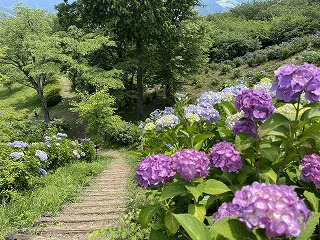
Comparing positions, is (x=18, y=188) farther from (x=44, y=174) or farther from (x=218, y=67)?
(x=218, y=67)

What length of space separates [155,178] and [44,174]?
545cm

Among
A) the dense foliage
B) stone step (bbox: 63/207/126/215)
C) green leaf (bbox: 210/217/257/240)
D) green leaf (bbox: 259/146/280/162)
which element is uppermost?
green leaf (bbox: 259/146/280/162)

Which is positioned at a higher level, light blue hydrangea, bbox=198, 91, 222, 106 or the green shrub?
light blue hydrangea, bbox=198, 91, 222, 106

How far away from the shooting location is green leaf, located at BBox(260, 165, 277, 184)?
185 cm

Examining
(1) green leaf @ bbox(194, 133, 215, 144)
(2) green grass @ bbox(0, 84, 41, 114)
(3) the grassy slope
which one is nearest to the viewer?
(1) green leaf @ bbox(194, 133, 215, 144)

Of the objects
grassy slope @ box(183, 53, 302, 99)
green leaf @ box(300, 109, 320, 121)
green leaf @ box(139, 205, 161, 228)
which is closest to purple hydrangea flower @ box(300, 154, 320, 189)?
green leaf @ box(300, 109, 320, 121)

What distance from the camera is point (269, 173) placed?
1.87 meters

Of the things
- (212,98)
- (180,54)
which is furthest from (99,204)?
(180,54)

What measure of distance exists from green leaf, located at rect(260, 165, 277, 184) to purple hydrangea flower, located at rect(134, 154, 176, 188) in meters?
0.54

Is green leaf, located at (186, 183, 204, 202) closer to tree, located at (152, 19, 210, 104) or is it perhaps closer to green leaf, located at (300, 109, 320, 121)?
green leaf, located at (300, 109, 320, 121)

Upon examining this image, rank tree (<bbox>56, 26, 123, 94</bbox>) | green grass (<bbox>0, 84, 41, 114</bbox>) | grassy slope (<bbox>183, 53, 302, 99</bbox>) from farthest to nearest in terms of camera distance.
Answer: green grass (<bbox>0, 84, 41, 114</bbox>), grassy slope (<bbox>183, 53, 302, 99</bbox>), tree (<bbox>56, 26, 123, 94</bbox>)

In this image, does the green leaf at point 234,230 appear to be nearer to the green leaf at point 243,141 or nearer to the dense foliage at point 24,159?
the green leaf at point 243,141

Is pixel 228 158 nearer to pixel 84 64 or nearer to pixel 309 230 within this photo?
pixel 309 230

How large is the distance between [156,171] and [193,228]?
2.39ft
